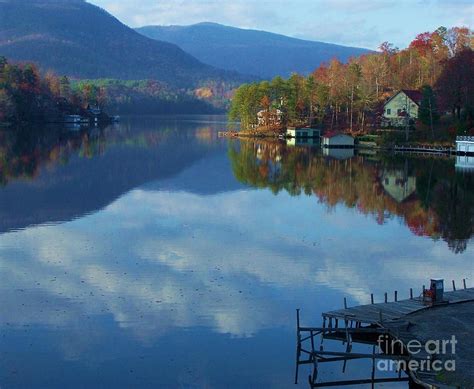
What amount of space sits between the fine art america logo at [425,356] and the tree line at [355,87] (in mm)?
67049

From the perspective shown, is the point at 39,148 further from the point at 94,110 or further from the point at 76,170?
the point at 94,110

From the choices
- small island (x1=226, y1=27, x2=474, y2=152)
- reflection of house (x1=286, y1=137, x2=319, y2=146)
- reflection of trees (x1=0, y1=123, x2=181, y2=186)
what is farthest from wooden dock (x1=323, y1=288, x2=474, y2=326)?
reflection of house (x1=286, y1=137, x2=319, y2=146)

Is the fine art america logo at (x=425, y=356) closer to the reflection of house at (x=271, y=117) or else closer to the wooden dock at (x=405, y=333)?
the wooden dock at (x=405, y=333)

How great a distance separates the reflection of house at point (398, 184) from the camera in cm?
4125

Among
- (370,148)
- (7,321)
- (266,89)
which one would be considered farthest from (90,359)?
(266,89)

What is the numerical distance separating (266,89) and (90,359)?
88.4 meters

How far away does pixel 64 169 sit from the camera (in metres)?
51.3

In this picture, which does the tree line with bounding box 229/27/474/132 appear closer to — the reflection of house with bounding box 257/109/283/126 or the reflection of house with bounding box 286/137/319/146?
the reflection of house with bounding box 257/109/283/126

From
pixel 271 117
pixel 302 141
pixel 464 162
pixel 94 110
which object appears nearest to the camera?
pixel 464 162

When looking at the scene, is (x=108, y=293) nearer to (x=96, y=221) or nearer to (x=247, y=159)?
(x=96, y=221)

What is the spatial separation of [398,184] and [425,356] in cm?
3175

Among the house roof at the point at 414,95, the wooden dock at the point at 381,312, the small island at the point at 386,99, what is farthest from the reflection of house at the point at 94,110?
the wooden dock at the point at 381,312

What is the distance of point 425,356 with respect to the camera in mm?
14555

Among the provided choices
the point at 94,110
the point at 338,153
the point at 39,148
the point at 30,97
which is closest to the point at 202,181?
the point at 338,153
